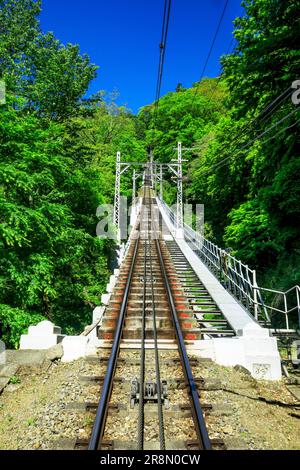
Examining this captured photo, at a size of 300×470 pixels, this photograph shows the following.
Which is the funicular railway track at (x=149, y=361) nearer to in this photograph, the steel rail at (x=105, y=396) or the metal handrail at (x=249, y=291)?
the steel rail at (x=105, y=396)

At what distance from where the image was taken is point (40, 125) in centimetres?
1720

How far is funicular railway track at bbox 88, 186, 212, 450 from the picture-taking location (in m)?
4.21

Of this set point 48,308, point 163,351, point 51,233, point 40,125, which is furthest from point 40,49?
point 163,351

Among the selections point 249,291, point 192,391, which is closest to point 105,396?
point 192,391

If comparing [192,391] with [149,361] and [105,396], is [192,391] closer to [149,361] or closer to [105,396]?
[105,396]

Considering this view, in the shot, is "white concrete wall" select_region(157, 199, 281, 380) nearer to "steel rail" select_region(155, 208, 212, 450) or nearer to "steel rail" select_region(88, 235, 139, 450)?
"steel rail" select_region(155, 208, 212, 450)

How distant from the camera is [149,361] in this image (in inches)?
265

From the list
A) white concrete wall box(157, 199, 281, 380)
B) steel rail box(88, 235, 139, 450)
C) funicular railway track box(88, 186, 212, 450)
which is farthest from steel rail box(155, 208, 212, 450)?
steel rail box(88, 235, 139, 450)

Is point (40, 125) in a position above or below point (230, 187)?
above

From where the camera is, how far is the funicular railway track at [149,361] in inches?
166

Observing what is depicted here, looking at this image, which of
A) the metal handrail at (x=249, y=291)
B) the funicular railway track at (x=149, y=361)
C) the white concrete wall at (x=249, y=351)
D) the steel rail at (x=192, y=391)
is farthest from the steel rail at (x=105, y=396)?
the metal handrail at (x=249, y=291)

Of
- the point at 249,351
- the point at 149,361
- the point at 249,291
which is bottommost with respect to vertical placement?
the point at 149,361

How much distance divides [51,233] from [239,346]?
25.7 feet

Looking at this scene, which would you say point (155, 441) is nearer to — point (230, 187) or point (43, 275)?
point (43, 275)
